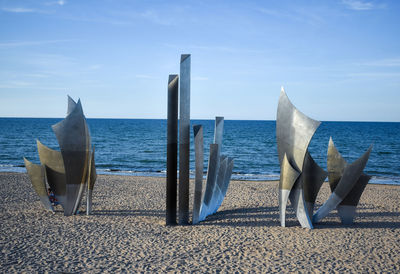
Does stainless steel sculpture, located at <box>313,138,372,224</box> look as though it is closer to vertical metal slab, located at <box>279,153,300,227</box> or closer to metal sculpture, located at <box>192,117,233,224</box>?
vertical metal slab, located at <box>279,153,300,227</box>

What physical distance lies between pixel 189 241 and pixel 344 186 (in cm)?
379

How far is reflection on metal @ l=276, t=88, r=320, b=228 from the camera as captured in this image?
757 cm

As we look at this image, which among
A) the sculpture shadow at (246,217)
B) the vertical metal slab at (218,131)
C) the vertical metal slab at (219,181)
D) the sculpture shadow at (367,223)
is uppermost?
the vertical metal slab at (218,131)

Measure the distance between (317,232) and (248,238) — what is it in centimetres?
164

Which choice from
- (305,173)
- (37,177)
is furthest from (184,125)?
(37,177)

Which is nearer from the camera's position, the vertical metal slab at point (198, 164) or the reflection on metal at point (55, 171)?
the vertical metal slab at point (198, 164)

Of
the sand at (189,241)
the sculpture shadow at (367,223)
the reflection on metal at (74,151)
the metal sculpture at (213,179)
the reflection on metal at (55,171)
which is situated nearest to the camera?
the sand at (189,241)

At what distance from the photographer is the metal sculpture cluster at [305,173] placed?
762cm

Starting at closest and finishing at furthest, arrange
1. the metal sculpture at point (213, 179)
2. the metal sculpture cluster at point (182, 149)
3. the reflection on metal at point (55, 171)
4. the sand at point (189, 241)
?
the sand at point (189, 241) → the metal sculpture cluster at point (182, 149) → the metal sculpture at point (213, 179) → the reflection on metal at point (55, 171)

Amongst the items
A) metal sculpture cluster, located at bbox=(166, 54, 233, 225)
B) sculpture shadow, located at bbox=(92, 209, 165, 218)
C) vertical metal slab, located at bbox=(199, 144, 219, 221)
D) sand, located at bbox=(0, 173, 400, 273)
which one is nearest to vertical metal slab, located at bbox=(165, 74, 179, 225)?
metal sculpture cluster, located at bbox=(166, 54, 233, 225)

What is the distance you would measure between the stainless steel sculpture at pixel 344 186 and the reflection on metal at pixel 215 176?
2.46 metres

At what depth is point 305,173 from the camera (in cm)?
811

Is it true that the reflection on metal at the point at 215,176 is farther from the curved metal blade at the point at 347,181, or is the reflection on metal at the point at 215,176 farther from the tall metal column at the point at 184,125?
the curved metal blade at the point at 347,181

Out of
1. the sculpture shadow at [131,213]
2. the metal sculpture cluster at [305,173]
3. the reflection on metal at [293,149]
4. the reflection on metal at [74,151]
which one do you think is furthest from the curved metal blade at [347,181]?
the reflection on metal at [74,151]
